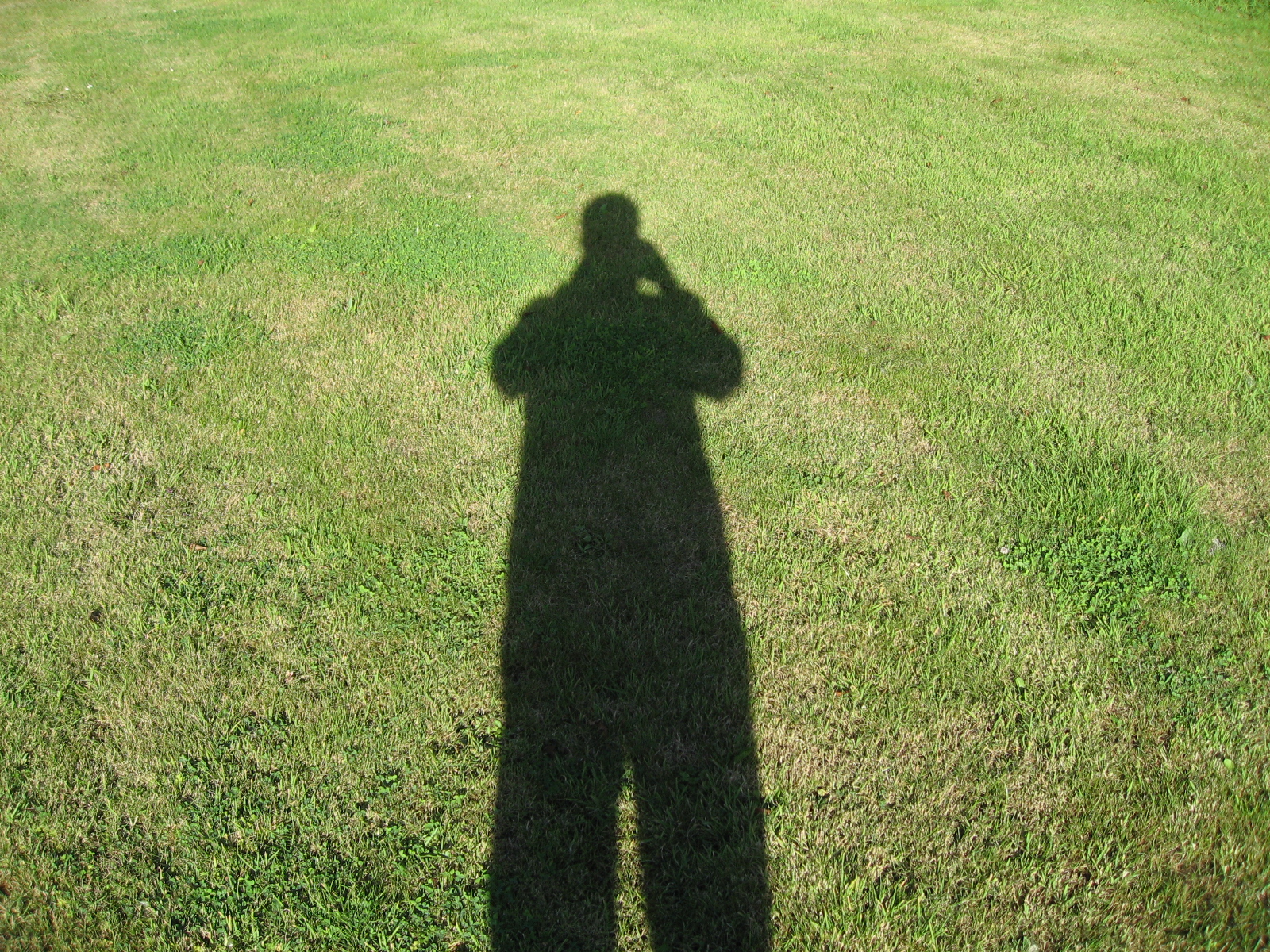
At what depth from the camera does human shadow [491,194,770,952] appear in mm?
2641

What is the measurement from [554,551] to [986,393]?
2.67 meters

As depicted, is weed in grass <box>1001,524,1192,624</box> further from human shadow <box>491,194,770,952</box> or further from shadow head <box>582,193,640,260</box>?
shadow head <box>582,193,640,260</box>

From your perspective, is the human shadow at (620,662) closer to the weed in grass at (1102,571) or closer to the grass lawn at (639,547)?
the grass lawn at (639,547)

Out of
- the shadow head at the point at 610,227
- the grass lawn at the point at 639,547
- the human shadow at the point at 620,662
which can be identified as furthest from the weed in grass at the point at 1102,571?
the shadow head at the point at 610,227

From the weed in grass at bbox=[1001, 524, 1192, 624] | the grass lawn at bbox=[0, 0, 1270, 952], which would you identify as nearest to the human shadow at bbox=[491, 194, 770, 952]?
the grass lawn at bbox=[0, 0, 1270, 952]

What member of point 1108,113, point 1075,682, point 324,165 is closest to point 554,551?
point 1075,682

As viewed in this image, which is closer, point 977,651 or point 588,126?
point 977,651

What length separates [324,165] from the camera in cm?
771

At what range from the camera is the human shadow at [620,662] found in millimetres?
2641

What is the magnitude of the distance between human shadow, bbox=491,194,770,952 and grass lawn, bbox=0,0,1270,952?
2 centimetres

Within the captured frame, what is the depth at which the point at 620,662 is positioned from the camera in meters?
3.32

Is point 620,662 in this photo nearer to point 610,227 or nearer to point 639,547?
point 639,547

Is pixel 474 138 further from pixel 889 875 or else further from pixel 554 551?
pixel 889 875

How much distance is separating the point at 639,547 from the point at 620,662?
25.9 inches
